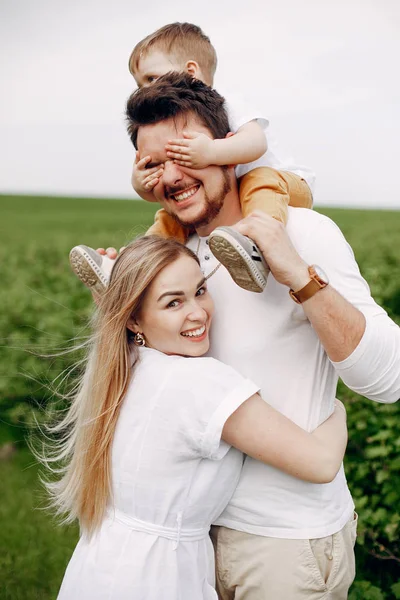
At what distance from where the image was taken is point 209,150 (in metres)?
2.58

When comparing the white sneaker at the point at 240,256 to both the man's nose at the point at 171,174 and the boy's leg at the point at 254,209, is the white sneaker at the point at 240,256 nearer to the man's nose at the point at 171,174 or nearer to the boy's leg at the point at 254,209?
the boy's leg at the point at 254,209

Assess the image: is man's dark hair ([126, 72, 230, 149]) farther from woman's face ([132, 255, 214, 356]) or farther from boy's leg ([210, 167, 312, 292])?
woman's face ([132, 255, 214, 356])

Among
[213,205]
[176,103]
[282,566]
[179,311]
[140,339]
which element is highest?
[176,103]

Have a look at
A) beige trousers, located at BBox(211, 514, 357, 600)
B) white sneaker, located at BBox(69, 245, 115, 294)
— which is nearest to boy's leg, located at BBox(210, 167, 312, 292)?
white sneaker, located at BBox(69, 245, 115, 294)

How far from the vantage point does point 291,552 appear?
2.44 m

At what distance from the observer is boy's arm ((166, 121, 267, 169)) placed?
2545 mm

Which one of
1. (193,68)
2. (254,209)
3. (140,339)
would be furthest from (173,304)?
(193,68)

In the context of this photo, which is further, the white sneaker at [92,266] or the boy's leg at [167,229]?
the boy's leg at [167,229]

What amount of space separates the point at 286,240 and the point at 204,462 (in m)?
0.74

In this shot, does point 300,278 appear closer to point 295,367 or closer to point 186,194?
point 295,367

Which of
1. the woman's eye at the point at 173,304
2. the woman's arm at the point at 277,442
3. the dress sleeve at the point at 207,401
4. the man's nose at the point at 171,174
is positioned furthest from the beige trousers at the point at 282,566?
the man's nose at the point at 171,174

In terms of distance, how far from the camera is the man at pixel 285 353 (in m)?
2.33

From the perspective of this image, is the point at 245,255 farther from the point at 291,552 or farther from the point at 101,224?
the point at 101,224

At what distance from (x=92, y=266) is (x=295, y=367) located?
0.85 m
